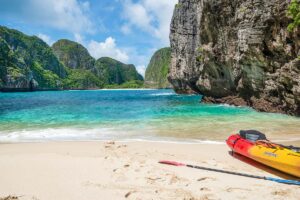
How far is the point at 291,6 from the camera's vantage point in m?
19.6

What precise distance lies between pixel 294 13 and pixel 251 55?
6.82m

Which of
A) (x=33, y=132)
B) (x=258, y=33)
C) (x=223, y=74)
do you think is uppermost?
(x=258, y=33)

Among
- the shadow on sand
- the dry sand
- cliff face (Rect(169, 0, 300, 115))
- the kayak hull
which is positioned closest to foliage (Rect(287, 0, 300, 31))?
cliff face (Rect(169, 0, 300, 115))

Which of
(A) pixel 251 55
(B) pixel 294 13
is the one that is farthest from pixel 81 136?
(A) pixel 251 55

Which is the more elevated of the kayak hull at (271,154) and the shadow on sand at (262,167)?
the kayak hull at (271,154)

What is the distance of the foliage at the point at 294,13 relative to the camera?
760 inches

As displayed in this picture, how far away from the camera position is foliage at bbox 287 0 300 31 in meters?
19.3

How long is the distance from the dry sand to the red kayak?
34 centimetres

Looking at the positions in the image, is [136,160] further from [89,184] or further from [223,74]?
[223,74]

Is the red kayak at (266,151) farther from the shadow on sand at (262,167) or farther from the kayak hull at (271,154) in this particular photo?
the shadow on sand at (262,167)

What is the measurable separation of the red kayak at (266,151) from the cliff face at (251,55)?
44.6 feet

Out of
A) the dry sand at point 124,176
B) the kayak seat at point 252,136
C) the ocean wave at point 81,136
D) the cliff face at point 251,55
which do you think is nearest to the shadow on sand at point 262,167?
the dry sand at point 124,176

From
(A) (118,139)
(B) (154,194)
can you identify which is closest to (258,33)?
(A) (118,139)

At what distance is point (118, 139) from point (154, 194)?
693cm
